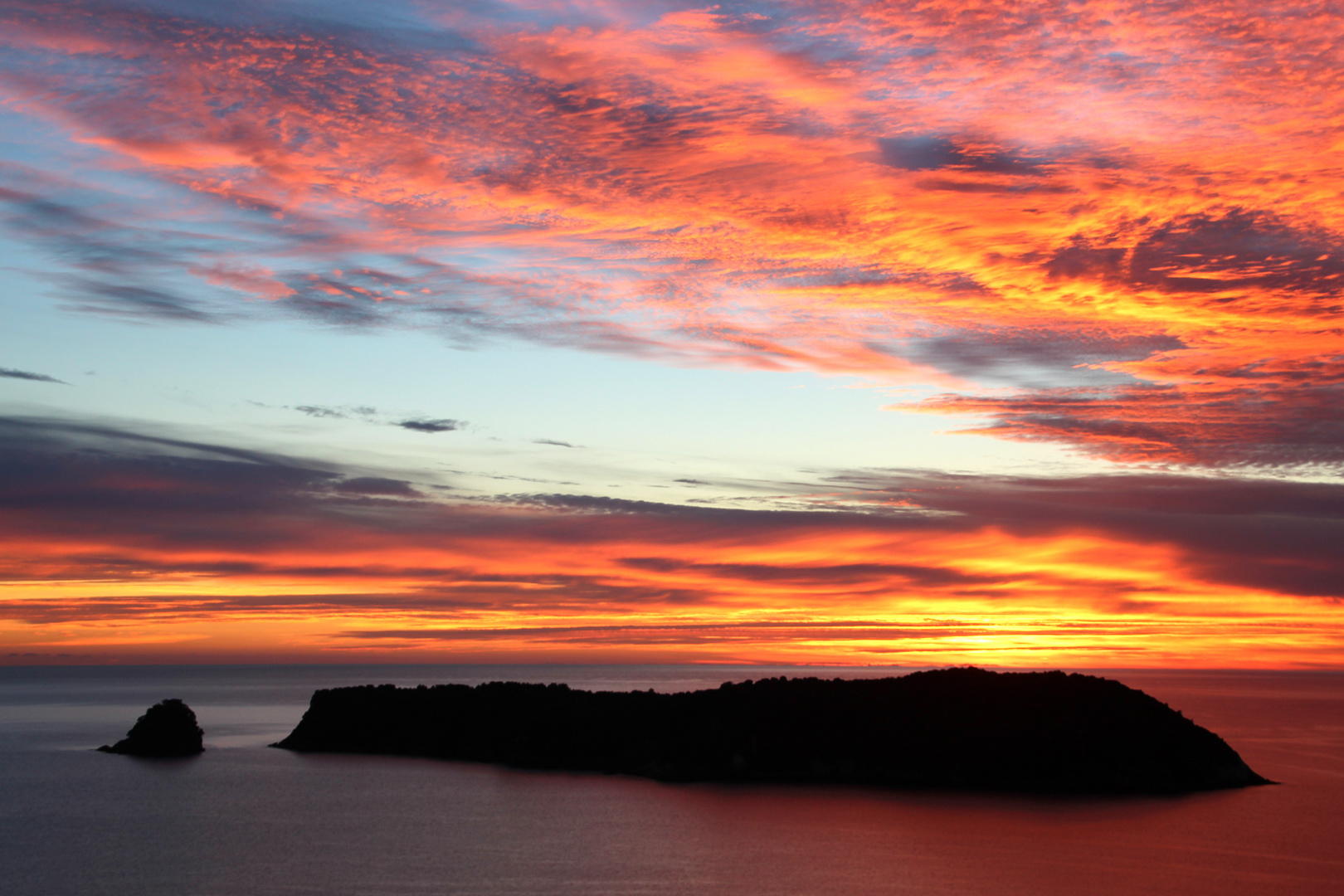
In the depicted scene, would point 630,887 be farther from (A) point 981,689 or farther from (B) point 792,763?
(A) point 981,689

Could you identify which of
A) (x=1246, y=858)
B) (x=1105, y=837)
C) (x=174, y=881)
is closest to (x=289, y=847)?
(x=174, y=881)

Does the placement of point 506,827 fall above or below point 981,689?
below

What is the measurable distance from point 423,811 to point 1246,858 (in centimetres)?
4710

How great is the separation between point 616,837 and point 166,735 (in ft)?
195

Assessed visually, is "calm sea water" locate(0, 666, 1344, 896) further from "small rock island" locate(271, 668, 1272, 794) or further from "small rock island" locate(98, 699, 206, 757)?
"small rock island" locate(98, 699, 206, 757)

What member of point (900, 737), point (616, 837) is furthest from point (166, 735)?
point (900, 737)

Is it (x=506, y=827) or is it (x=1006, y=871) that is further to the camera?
(x=506, y=827)

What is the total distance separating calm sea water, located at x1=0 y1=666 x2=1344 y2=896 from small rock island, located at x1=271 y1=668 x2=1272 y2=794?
9.99 ft

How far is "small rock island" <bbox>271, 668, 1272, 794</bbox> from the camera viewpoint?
6881cm

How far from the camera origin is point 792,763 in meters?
75.6

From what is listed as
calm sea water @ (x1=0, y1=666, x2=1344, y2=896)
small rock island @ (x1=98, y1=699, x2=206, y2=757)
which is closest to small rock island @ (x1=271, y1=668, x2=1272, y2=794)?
calm sea water @ (x1=0, y1=666, x2=1344, y2=896)

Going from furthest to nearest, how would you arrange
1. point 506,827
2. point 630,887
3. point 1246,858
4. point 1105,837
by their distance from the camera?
point 506,827 → point 1105,837 → point 1246,858 → point 630,887

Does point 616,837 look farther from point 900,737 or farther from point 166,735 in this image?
point 166,735

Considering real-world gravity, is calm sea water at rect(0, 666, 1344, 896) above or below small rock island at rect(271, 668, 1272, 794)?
below
